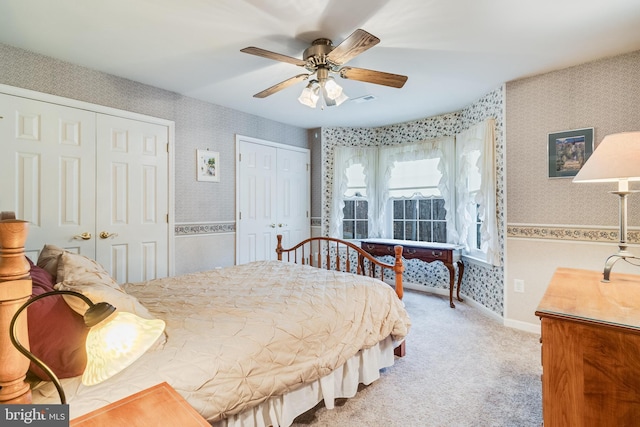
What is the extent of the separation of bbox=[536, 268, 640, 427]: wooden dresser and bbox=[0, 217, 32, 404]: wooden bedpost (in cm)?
161

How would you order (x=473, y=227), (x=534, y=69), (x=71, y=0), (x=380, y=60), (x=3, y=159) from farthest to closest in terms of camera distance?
(x=473, y=227), (x=534, y=69), (x=380, y=60), (x=3, y=159), (x=71, y=0)

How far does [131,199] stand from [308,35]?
233cm

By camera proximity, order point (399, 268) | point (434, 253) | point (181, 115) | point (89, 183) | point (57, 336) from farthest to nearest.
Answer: point (434, 253) < point (181, 115) < point (89, 183) < point (399, 268) < point (57, 336)

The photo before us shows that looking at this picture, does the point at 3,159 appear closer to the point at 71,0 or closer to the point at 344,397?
the point at 71,0

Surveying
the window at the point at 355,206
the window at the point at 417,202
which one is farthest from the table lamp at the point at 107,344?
the window at the point at 355,206

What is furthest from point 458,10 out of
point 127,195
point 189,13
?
point 127,195

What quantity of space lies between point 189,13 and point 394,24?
4.59ft

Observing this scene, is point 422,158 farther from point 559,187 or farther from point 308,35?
point 308,35

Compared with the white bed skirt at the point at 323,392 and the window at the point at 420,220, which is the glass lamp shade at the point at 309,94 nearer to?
the white bed skirt at the point at 323,392

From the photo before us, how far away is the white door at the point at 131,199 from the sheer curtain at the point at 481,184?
3570 mm

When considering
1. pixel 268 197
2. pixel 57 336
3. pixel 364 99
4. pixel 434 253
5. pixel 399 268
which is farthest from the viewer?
pixel 268 197

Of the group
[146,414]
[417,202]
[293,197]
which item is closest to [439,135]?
[417,202]

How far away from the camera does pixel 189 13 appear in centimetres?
208

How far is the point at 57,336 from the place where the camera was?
1051mm
